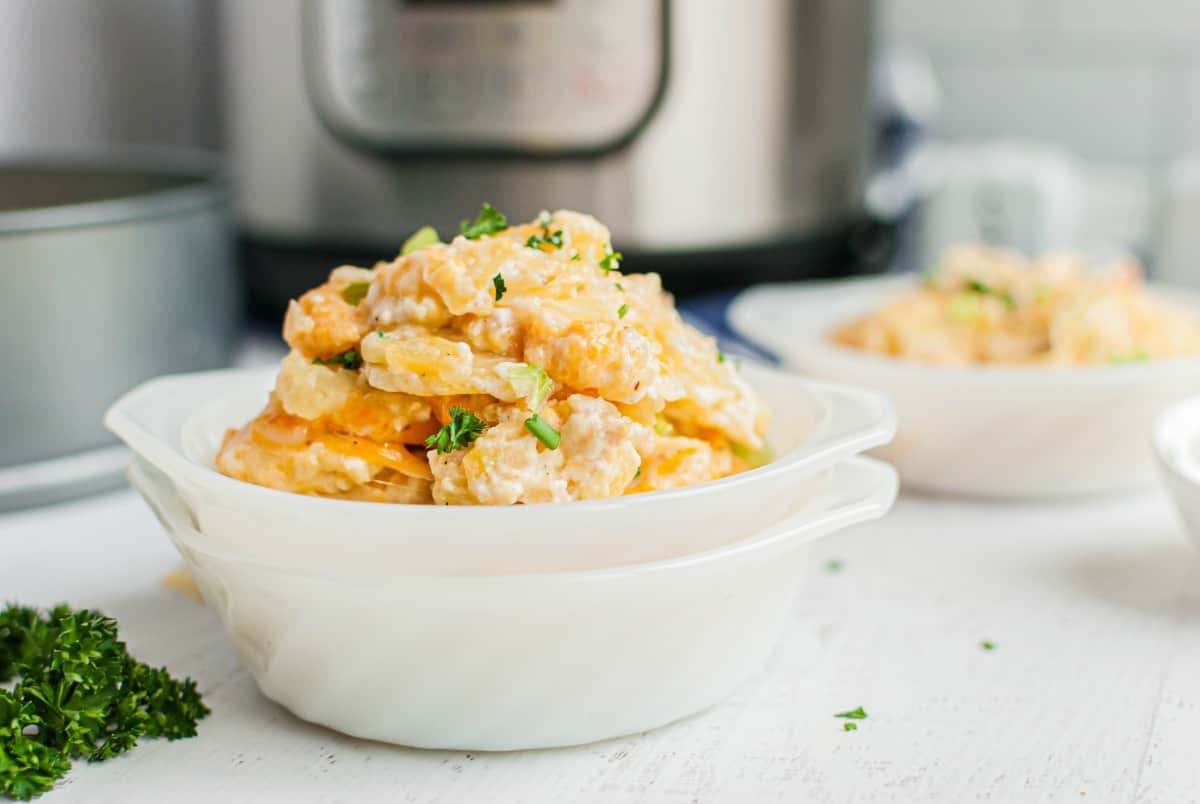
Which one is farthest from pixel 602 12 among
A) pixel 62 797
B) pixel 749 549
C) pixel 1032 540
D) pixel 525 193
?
pixel 62 797

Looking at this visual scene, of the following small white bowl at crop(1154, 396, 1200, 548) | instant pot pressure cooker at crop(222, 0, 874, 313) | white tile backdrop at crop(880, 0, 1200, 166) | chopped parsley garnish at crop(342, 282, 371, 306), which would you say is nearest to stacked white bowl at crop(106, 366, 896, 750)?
chopped parsley garnish at crop(342, 282, 371, 306)

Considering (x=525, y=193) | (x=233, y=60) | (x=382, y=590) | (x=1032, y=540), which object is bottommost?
(x=1032, y=540)

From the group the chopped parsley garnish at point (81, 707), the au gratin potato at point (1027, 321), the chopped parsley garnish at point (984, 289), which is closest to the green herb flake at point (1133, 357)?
the au gratin potato at point (1027, 321)

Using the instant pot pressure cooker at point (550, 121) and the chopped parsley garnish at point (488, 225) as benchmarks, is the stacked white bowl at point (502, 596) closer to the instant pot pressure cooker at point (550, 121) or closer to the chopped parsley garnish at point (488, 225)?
the chopped parsley garnish at point (488, 225)

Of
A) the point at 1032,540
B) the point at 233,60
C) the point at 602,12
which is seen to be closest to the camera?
the point at 1032,540

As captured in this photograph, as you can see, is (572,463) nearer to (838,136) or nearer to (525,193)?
(525,193)

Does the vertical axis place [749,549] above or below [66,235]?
below
